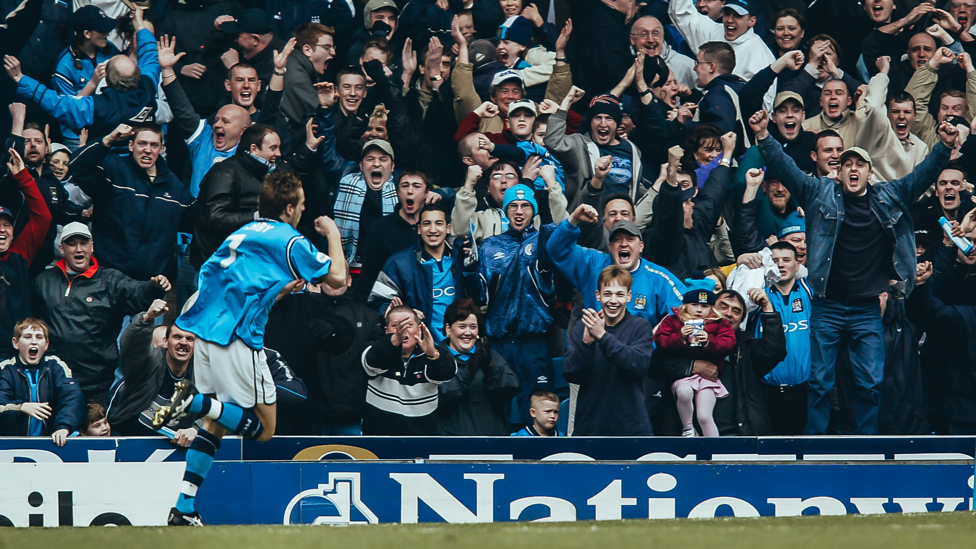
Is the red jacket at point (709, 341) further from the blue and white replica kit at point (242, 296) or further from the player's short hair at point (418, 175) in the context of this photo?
the blue and white replica kit at point (242, 296)

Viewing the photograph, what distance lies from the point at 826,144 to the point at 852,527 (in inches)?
153

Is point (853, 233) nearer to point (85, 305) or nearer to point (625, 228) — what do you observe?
point (625, 228)

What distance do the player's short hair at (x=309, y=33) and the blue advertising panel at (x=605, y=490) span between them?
3.35 m

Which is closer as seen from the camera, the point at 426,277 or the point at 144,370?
the point at 144,370

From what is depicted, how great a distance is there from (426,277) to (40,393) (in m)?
2.58

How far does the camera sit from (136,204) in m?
7.63

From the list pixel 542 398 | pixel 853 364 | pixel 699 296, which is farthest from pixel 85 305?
pixel 853 364

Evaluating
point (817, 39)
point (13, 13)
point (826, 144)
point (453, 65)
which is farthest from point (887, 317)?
point (13, 13)

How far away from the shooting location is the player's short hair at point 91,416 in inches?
Answer: 279

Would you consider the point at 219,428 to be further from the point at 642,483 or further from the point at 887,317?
the point at 887,317

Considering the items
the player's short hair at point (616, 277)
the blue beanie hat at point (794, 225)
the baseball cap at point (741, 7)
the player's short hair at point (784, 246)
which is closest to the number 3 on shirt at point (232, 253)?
the player's short hair at point (616, 277)

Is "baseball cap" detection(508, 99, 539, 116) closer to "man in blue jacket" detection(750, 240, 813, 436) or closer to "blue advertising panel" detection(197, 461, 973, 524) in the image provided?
"man in blue jacket" detection(750, 240, 813, 436)

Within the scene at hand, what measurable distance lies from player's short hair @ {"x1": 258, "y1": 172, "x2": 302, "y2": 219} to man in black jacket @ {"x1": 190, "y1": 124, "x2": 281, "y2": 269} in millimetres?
1194

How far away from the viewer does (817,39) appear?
8.66m
